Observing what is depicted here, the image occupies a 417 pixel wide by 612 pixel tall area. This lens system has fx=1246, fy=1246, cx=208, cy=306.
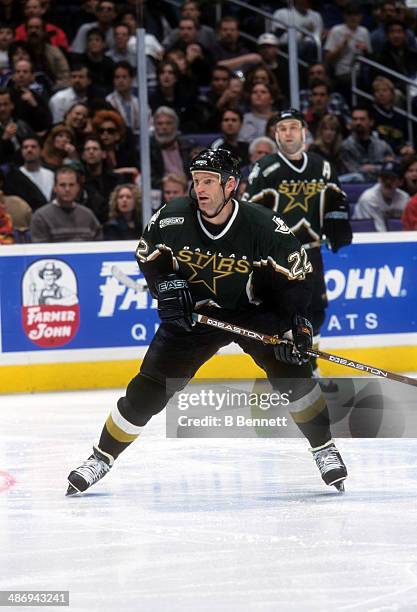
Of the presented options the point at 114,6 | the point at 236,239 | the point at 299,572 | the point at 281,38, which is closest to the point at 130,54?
the point at 114,6

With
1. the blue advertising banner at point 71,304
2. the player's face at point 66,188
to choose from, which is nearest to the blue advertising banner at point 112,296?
the blue advertising banner at point 71,304

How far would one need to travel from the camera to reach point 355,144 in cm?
910

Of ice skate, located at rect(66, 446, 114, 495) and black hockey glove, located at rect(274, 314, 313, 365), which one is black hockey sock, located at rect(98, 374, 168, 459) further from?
black hockey glove, located at rect(274, 314, 313, 365)

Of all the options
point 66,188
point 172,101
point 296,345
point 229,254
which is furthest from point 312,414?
point 172,101

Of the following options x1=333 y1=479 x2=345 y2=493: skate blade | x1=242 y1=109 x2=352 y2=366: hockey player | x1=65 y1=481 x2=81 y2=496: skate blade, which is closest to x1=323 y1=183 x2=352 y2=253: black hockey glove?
x1=242 y1=109 x2=352 y2=366: hockey player

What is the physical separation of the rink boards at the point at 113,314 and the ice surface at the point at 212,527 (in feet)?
5.18

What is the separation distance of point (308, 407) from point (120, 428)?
26.0 inches

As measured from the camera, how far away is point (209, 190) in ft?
13.6

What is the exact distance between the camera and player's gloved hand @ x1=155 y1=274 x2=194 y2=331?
415 cm

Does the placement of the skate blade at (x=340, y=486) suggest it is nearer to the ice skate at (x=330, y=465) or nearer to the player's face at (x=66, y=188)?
the ice skate at (x=330, y=465)

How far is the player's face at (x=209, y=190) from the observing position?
4.14 metres

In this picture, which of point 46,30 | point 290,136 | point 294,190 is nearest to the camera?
point 290,136

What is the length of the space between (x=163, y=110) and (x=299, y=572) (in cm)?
565

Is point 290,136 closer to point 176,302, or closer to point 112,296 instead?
point 112,296
